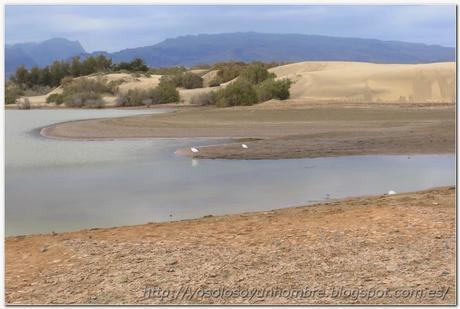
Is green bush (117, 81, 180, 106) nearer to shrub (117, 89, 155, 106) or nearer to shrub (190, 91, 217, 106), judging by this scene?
shrub (117, 89, 155, 106)

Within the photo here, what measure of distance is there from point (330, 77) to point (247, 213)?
38.1 m

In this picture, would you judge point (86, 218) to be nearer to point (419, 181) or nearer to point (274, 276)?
point (274, 276)

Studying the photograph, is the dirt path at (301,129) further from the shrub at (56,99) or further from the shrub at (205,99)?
the shrub at (56,99)

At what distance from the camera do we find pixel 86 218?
9750 millimetres

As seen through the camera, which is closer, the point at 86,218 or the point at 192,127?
the point at 86,218

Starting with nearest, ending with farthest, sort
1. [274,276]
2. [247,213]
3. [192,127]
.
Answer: [274,276], [247,213], [192,127]

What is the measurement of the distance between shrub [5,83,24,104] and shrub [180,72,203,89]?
43.8 feet

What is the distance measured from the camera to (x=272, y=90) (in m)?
38.6

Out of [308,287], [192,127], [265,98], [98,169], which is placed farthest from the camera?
[265,98]

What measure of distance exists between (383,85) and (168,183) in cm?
3097

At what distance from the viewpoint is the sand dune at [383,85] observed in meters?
37.3

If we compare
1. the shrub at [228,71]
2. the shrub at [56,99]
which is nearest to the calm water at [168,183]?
the shrub at [56,99]

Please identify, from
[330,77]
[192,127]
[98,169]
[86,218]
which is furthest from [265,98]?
[86,218]

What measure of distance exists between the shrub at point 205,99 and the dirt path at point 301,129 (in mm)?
5935
